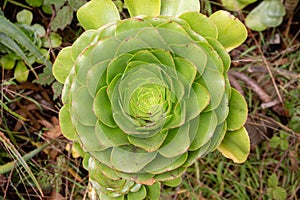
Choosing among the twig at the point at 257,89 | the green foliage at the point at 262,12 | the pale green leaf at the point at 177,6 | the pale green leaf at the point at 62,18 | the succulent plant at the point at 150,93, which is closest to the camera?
the succulent plant at the point at 150,93

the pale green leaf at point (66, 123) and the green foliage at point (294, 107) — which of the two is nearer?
the pale green leaf at point (66, 123)

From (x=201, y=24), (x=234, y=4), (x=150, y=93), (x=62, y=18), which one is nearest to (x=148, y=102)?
(x=150, y=93)

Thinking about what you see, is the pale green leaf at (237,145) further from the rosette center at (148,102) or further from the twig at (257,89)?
the twig at (257,89)

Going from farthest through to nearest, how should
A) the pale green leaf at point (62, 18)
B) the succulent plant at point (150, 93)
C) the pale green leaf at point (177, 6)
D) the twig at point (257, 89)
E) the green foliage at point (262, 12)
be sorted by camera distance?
the twig at point (257, 89), the green foliage at point (262, 12), the pale green leaf at point (62, 18), the pale green leaf at point (177, 6), the succulent plant at point (150, 93)

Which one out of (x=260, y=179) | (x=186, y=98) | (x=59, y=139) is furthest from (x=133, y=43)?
(x=260, y=179)

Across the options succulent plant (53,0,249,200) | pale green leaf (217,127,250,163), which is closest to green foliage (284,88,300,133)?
pale green leaf (217,127,250,163)

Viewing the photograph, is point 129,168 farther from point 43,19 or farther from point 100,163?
point 43,19

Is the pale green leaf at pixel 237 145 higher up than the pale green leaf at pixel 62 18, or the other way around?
the pale green leaf at pixel 62 18

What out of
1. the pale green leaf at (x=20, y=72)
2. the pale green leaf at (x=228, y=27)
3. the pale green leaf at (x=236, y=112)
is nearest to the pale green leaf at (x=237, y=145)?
the pale green leaf at (x=236, y=112)

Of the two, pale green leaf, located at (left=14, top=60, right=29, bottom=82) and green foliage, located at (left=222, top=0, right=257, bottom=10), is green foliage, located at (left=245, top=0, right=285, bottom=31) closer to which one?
green foliage, located at (left=222, top=0, right=257, bottom=10)
